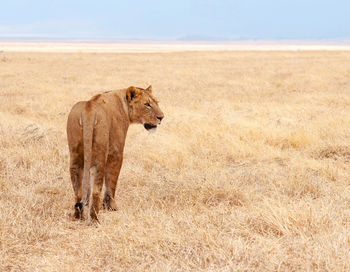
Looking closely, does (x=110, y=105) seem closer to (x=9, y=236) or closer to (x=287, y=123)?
(x=9, y=236)

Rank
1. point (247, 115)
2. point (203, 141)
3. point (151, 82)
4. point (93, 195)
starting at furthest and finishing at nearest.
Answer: point (151, 82) < point (247, 115) < point (203, 141) < point (93, 195)

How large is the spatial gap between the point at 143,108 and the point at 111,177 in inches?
30.6

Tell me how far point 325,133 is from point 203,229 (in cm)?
567

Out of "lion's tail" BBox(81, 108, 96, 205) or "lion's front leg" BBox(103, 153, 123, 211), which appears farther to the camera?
"lion's front leg" BBox(103, 153, 123, 211)

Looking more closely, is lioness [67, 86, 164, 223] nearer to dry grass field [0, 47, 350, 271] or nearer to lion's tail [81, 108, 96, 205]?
lion's tail [81, 108, 96, 205]

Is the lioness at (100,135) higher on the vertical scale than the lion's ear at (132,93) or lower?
lower

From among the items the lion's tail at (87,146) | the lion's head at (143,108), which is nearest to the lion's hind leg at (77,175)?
the lion's tail at (87,146)

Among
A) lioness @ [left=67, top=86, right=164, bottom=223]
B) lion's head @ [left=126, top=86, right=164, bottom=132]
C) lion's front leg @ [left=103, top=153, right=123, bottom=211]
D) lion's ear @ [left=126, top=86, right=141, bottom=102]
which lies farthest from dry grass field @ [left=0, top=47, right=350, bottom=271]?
lion's ear @ [left=126, top=86, right=141, bottom=102]

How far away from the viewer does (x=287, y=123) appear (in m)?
10.3

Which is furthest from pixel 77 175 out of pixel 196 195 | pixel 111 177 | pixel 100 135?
pixel 196 195

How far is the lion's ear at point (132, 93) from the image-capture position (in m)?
4.89

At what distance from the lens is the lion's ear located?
4.89 m

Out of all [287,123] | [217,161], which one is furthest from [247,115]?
[217,161]

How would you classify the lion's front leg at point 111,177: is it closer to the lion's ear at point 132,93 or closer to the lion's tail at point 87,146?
the lion's tail at point 87,146
